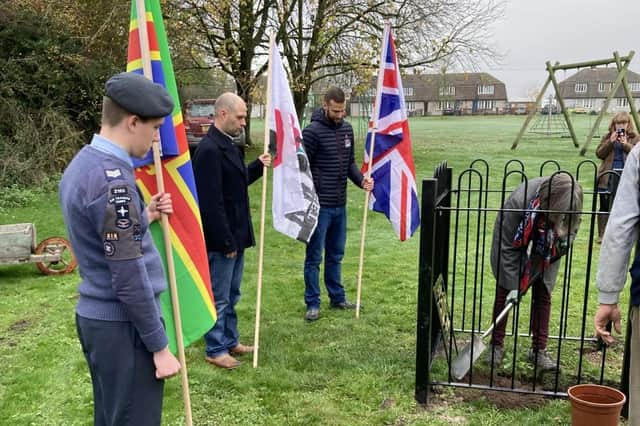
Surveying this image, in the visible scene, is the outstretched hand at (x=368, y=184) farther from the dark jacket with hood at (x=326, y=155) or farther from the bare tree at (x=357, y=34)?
the bare tree at (x=357, y=34)

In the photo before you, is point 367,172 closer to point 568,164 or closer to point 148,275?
point 148,275

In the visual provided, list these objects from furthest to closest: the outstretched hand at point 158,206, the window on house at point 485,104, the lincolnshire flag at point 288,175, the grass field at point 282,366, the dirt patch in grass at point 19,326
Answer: the window on house at point 485,104
the dirt patch in grass at point 19,326
the lincolnshire flag at point 288,175
the grass field at point 282,366
the outstretched hand at point 158,206

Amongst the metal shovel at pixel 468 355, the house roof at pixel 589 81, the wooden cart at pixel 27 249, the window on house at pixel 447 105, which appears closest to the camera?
the metal shovel at pixel 468 355

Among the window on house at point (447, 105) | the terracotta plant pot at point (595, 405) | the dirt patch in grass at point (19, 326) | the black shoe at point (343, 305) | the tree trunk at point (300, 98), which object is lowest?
the dirt patch in grass at point (19, 326)

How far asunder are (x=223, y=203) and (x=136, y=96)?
2.01 m

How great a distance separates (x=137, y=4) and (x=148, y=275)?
1387 mm

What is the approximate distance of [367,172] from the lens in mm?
5340

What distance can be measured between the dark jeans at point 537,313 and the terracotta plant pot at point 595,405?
0.87 m

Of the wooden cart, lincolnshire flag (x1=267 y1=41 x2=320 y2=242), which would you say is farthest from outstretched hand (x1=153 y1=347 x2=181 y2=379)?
the wooden cart

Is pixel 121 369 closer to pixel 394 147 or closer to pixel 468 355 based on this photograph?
pixel 468 355

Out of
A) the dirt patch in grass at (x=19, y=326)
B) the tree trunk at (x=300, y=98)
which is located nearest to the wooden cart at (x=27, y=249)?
the dirt patch in grass at (x=19, y=326)

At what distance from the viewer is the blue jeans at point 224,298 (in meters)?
4.10

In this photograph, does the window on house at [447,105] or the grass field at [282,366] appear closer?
the grass field at [282,366]

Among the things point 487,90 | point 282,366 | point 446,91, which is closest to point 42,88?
point 282,366
